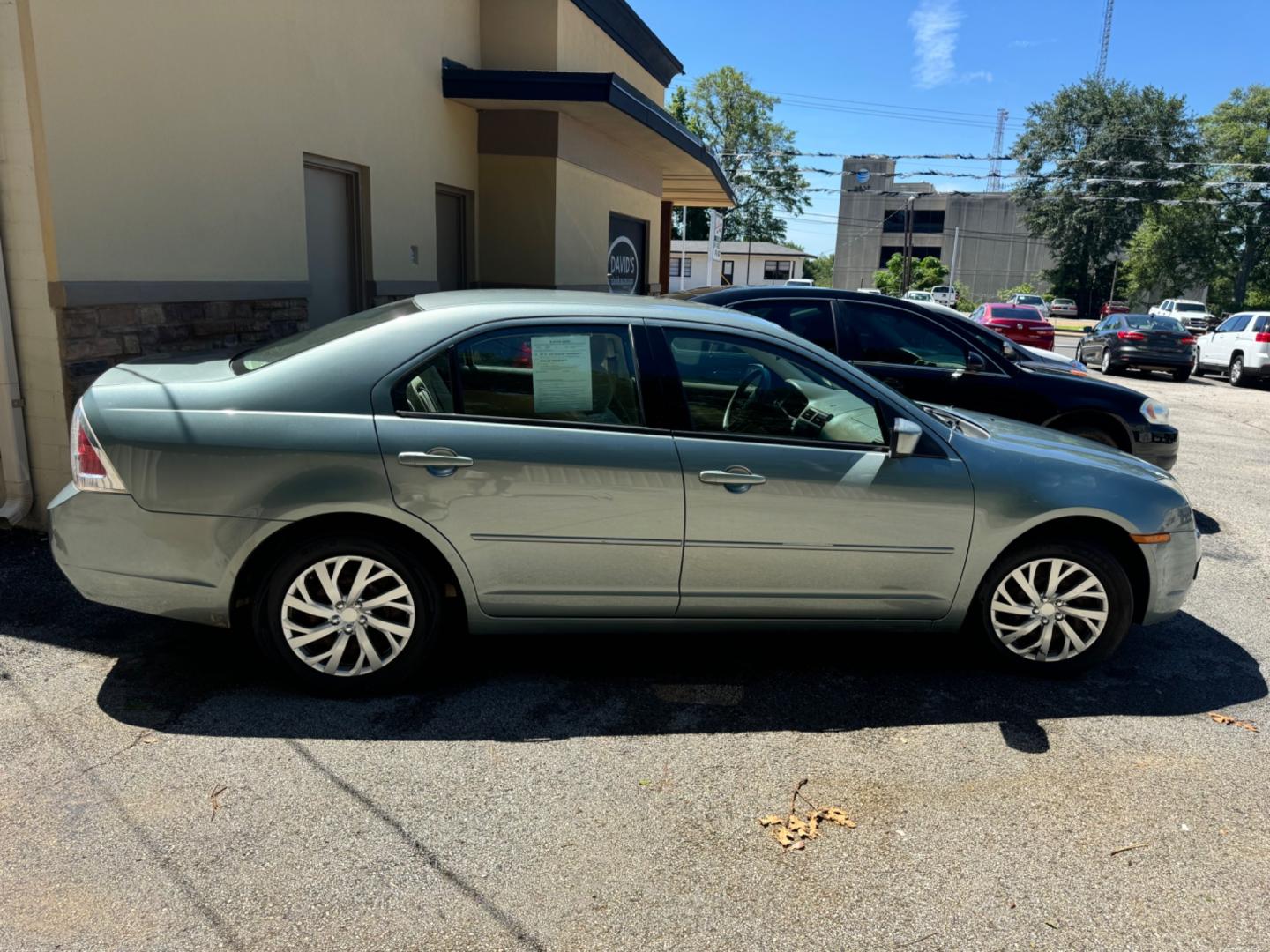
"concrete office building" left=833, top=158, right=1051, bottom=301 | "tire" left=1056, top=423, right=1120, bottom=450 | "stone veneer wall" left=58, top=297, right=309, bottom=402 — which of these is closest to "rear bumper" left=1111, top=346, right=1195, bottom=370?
"tire" left=1056, top=423, right=1120, bottom=450

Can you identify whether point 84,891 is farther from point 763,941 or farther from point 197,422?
point 763,941

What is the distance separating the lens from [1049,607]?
415cm

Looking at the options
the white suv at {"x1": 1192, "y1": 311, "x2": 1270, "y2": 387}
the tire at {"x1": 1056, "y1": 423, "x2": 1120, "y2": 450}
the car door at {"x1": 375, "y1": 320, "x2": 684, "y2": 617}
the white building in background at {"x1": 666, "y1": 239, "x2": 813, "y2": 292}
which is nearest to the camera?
the car door at {"x1": 375, "y1": 320, "x2": 684, "y2": 617}

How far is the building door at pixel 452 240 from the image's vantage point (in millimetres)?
10453

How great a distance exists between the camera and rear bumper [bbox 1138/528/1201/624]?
4.18 m

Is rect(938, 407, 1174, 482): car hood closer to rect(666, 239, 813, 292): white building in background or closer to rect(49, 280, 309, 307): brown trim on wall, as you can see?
rect(49, 280, 309, 307): brown trim on wall

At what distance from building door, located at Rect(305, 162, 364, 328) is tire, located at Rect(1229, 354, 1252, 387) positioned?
66.5 feet

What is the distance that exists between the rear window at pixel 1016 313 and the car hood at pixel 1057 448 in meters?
22.4

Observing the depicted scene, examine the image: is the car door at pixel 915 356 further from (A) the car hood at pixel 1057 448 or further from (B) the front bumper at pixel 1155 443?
(A) the car hood at pixel 1057 448

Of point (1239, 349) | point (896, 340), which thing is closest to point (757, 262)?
point (1239, 349)

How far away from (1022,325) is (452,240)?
61.8 ft

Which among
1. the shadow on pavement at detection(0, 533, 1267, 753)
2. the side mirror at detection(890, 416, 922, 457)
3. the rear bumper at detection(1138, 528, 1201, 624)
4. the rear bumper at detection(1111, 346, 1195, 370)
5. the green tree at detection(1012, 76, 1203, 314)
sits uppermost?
the green tree at detection(1012, 76, 1203, 314)

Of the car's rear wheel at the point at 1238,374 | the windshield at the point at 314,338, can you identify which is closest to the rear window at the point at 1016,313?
the car's rear wheel at the point at 1238,374

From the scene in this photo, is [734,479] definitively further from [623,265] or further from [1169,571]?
[623,265]
